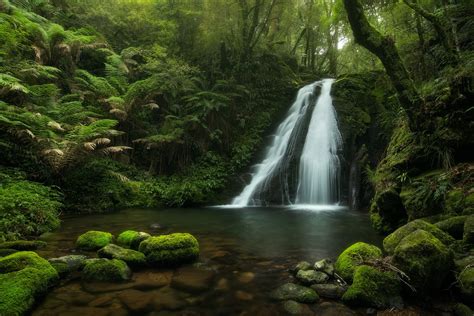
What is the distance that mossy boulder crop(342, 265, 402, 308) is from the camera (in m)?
3.39

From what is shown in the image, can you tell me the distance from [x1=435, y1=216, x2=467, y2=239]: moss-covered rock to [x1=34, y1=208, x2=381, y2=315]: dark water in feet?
5.32

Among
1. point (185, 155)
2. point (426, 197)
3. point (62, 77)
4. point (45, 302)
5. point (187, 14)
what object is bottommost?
point (45, 302)

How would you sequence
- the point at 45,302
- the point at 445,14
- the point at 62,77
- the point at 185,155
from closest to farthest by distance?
1. the point at 45,302
2. the point at 445,14
3. the point at 62,77
4. the point at 185,155

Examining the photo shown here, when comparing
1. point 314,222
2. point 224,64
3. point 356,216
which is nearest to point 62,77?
point 224,64

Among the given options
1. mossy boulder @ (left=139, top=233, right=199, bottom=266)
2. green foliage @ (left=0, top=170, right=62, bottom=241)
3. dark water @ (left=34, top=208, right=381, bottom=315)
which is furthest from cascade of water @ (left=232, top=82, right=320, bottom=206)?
mossy boulder @ (left=139, top=233, right=199, bottom=266)

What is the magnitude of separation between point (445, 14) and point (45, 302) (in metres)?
9.61

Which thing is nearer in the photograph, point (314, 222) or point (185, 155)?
point (314, 222)

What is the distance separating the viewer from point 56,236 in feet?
20.4

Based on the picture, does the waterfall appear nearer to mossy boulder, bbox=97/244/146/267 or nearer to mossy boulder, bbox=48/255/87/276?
mossy boulder, bbox=97/244/146/267

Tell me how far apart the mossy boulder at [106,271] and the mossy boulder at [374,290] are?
8.66 ft

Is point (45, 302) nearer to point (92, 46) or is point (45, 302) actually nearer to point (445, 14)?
point (445, 14)

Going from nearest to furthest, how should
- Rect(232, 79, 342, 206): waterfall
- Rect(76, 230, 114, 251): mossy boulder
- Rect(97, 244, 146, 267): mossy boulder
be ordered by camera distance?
Rect(97, 244, 146, 267): mossy boulder
Rect(76, 230, 114, 251): mossy boulder
Rect(232, 79, 342, 206): waterfall

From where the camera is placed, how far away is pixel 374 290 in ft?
11.4

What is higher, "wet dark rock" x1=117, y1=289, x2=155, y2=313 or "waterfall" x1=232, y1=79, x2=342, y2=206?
"waterfall" x1=232, y1=79, x2=342, y2=206
